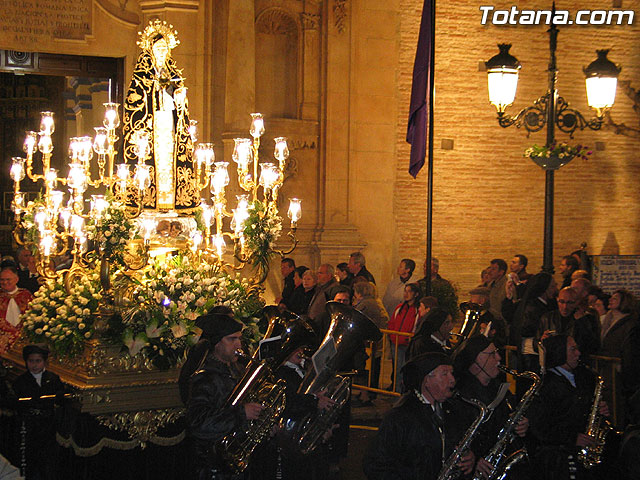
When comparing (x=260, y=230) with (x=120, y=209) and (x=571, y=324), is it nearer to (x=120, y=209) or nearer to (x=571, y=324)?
(x=120, y=209)

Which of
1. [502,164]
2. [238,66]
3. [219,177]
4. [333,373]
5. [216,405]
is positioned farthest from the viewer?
[502,164]

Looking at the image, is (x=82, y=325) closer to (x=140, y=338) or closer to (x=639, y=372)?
(x=140, y=338)

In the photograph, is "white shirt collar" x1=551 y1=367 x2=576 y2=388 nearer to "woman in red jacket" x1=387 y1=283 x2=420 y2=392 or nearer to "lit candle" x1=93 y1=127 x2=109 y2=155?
"woman in red jacket" x1=387 y1=283 x2=420 y2=392

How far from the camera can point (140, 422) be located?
7418 millimetres

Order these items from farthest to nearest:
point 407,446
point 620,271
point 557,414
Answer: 1. point 620,271
2. point 557,414
3. point 407,446

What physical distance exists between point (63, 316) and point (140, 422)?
3.72ft

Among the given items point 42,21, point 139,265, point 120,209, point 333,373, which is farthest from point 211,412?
point 42,21

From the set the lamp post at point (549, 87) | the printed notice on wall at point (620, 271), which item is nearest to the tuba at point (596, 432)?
the lamp post at point (549, 87)

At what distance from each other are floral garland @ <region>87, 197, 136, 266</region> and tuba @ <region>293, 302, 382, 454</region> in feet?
7.07

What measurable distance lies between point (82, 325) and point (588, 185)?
12.9 m

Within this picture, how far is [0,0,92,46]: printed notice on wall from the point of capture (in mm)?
14047

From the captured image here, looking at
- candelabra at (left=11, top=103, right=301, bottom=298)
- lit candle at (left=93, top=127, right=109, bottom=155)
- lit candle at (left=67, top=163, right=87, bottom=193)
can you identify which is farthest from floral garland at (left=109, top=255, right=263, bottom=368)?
lit candle at (left=93, top=127, right=109, bottom=155)

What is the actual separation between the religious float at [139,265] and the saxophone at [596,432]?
293 centimetres

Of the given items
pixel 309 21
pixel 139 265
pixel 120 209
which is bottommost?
pixel 139 265
